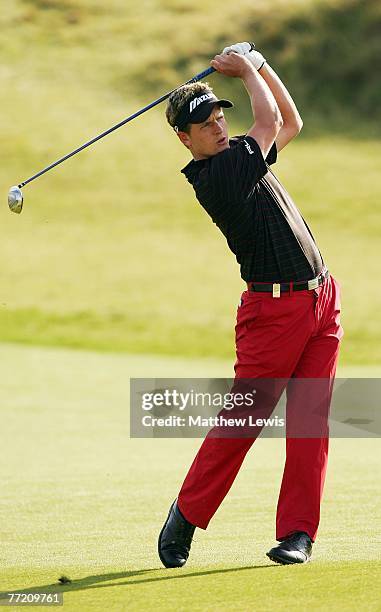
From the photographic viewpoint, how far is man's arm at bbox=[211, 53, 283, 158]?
14.4ft

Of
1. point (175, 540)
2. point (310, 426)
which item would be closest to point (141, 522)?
point (175, 540)

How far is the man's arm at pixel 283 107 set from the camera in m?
4.80

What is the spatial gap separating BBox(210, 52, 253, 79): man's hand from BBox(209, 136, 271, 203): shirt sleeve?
34 centimetres

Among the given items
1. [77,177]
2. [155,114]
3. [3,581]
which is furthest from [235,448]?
[155,114]

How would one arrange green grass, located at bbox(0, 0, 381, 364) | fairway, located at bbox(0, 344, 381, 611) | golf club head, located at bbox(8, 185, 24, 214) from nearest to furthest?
1. fairway, located at bbox(0, 344, 381, 611)
2. golf club head, located at bbox(8, 185, 24, 214)
3. green grass, located at bbox(0, 0, 381, 364)

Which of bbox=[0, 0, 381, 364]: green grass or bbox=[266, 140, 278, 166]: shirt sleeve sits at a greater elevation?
bbox=[0, 0, 381, 364]: green grass

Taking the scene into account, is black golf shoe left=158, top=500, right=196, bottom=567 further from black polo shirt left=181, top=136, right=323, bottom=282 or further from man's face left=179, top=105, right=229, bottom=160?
man's face left=179, top=105, right=229, bottom=160

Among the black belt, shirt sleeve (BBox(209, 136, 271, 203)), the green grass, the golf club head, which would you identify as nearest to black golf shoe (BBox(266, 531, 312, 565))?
the black belt

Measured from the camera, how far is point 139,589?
3.93 meters

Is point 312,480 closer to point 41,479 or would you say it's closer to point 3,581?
point 3,581

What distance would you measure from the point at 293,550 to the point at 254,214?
1.18m

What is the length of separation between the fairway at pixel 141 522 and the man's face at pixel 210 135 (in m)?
1.45

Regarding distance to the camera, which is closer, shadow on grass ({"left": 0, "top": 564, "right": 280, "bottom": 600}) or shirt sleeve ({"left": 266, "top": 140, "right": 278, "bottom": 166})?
shadow on grass ({"left": 0, "top": 564, "right": 280, "bottom": 600})

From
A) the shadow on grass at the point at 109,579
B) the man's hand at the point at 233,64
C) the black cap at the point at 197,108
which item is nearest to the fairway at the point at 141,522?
A: the shadow on grass at the point at 109,579
